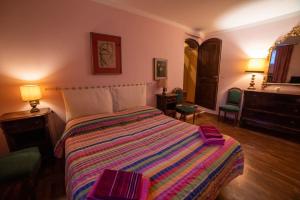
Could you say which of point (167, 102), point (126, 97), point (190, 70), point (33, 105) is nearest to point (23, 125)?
point (33, 105)

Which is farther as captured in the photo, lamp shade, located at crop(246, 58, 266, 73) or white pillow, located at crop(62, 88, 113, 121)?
lamp shade, located at crop(246, 58, 266, 73)

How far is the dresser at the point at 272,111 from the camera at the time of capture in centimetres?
273

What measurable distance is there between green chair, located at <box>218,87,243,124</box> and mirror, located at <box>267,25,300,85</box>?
730 mm

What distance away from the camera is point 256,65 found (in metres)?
3.24

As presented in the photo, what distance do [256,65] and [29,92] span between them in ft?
14.8

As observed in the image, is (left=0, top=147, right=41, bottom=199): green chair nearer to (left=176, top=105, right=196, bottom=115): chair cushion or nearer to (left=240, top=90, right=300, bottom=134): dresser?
(left=176, top=105, right=196, bottom=115): chair cushion

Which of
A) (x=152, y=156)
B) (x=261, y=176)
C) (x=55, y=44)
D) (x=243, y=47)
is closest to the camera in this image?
(x=152, y=156)

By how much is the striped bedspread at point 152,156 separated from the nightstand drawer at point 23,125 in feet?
1.56

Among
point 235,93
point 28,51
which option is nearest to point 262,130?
point 235,93

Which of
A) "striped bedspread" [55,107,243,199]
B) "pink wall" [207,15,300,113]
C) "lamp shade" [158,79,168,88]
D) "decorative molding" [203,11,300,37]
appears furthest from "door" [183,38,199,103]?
"striped bedspread" [55,107,243,199]

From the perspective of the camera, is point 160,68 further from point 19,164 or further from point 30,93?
point 19,164

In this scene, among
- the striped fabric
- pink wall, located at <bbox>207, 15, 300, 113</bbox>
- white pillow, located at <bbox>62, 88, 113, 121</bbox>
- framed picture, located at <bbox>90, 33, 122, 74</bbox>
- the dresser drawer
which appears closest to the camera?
the striped fabric

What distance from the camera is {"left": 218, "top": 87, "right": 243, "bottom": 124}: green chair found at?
3517 millimetres

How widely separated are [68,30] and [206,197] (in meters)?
2.75
